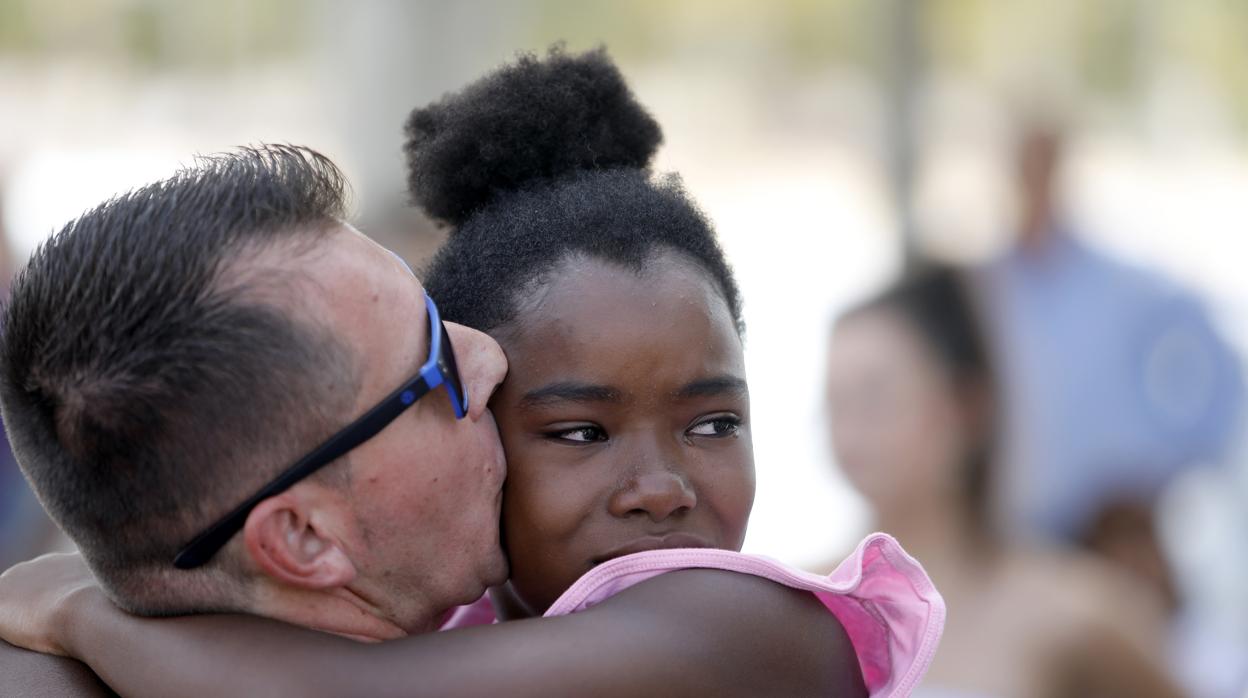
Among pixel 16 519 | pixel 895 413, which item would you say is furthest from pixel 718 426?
pixel 16 519

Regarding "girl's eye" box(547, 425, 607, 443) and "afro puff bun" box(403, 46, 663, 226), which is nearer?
"girl's eye" box(547, 425, 607, 443)

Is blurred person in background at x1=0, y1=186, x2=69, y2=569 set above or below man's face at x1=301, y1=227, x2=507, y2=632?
below

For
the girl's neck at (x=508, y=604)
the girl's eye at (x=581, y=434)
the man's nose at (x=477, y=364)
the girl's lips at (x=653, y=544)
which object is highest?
the man's nose at (x=477, y=364)

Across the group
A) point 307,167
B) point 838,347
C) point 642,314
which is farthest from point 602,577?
point 838,347

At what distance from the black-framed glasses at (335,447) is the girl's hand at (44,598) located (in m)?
0.31

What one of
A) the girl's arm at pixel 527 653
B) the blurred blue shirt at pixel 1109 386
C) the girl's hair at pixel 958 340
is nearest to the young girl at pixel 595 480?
the girl's arm at pixel 527 653

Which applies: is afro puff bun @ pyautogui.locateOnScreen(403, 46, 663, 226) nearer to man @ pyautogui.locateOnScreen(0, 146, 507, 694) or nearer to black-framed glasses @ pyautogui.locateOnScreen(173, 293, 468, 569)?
man @ pyautogui.locateOnScreen(0, 146, 507, 694)

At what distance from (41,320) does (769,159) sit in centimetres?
793

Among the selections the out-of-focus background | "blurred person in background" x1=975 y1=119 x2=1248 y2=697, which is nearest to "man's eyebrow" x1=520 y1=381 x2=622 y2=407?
"blurred person in background" x1=975 y1=119 x2=1248 y2=697

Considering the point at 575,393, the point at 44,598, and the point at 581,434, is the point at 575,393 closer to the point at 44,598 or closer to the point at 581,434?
the point at 581,434

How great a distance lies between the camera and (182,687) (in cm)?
198

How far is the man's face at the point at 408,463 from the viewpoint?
2.04 metres

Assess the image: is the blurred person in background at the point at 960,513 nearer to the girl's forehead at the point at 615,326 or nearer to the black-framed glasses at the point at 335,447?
the girl's forehead at the point at 615,326

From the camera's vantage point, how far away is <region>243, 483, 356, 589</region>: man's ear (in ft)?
Answer: 6.52
